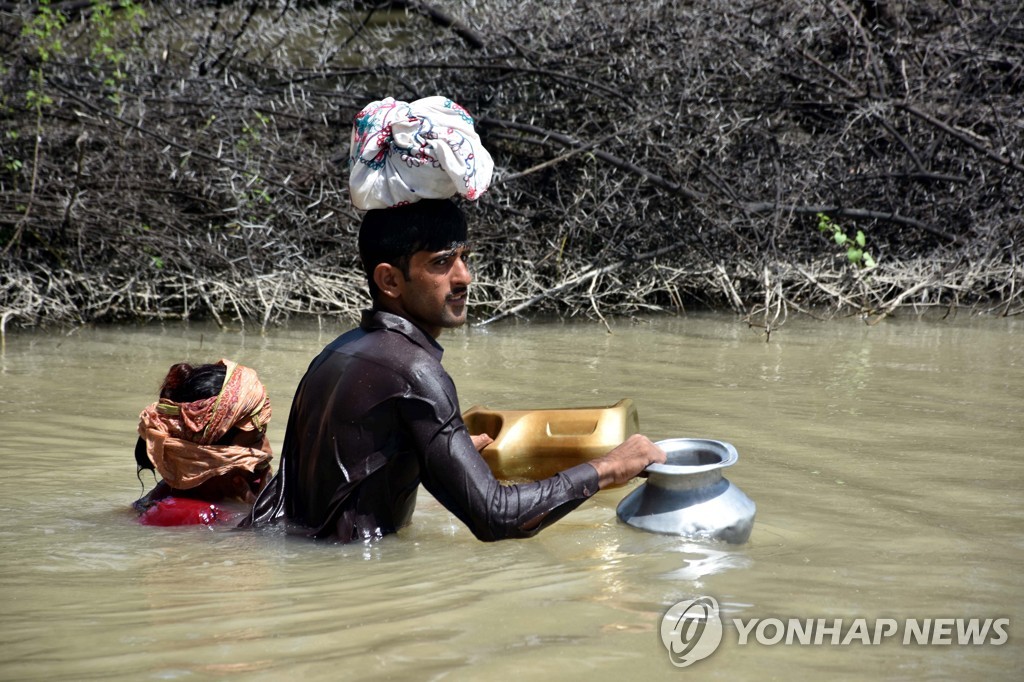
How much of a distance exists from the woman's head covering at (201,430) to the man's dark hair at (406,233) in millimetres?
711

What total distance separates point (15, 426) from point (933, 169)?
7.12 m

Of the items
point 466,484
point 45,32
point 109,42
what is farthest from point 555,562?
point 109,42

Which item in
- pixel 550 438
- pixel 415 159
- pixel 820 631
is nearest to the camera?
pixel 820 631

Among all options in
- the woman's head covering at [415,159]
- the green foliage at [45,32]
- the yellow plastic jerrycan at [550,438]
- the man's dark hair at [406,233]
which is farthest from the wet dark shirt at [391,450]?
the green foliage at [45,32]

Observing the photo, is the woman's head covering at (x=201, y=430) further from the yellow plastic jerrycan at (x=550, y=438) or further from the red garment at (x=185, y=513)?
the yellow plastic jerrycan at (x=550, y=438)

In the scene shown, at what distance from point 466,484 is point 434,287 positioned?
55cm

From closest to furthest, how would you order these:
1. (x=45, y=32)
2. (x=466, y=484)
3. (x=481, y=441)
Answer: (x=466, y=484) < (x=481, y=441) < (x=45, y=32)

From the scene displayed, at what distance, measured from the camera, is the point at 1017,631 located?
9.01ft

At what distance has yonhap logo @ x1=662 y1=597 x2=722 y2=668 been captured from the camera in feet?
8.57

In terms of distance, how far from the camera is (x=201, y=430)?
366 centimetres

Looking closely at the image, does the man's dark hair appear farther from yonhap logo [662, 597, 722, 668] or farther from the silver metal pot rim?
yonhap logo [662, 597, 722, 668]

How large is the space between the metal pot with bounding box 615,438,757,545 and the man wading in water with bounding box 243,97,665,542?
13 centimetres

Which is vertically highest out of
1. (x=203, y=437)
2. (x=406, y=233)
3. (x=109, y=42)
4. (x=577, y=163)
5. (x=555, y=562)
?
(x=109, y=42)

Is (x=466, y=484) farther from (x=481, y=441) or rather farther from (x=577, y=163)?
(x=577, y=163)
